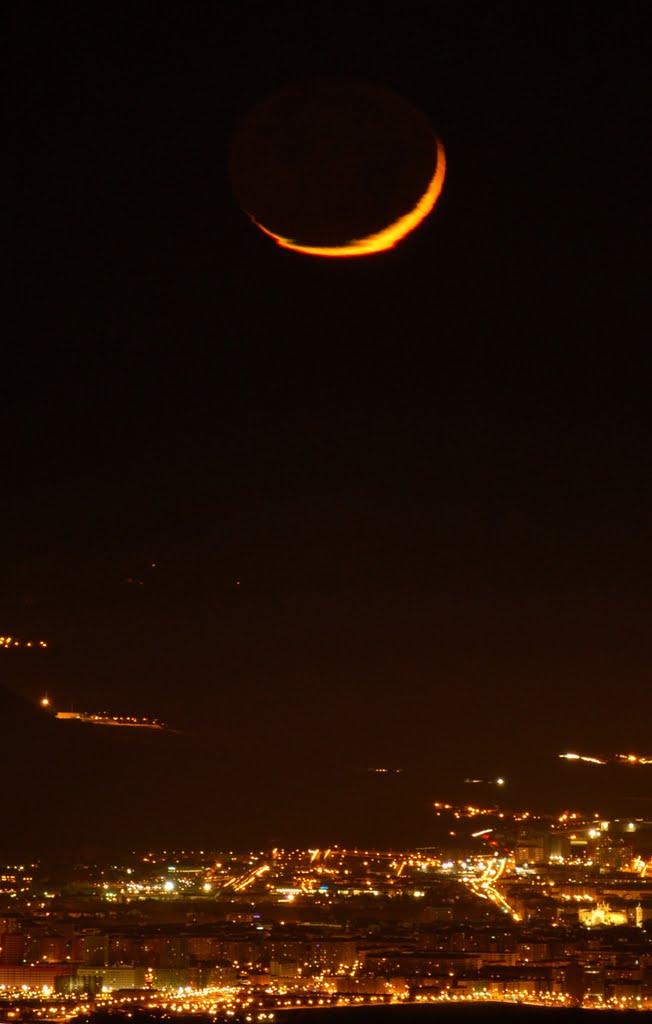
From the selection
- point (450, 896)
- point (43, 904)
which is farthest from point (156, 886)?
point (450, 896)

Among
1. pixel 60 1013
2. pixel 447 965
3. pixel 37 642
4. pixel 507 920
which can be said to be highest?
pixel 37 642

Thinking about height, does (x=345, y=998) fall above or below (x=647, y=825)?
below

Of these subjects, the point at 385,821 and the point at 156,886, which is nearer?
the point at 156,886

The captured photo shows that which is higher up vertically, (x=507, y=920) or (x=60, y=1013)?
(x=507, y=920)

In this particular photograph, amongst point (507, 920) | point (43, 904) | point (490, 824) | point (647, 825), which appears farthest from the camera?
point (490, 824)

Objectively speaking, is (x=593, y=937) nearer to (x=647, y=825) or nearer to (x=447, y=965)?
(x=447, y=965)

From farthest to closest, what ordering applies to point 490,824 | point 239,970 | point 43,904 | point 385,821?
point 385,821 → point 490,824 → point 43,904 → point 239,970

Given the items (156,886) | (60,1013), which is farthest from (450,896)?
(60,1013)

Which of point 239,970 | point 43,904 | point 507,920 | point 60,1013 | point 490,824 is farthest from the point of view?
point 490,824

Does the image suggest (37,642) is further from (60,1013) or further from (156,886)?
(156,886)
